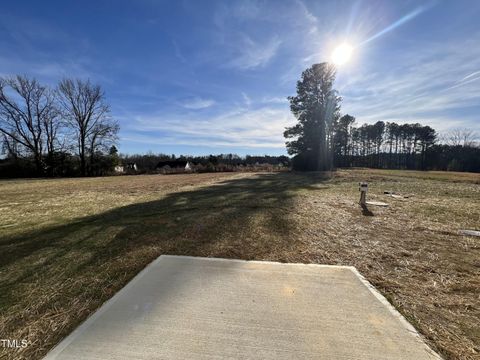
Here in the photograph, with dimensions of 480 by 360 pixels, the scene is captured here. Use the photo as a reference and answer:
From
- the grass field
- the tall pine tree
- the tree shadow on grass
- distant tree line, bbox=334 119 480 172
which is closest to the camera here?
the grass field

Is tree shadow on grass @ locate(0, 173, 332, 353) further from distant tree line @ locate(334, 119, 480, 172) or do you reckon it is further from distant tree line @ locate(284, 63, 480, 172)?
distant tree line @ locate(334, 119, 480, 172)

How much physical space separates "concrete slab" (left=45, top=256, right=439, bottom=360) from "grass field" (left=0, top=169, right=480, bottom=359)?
0.69ft

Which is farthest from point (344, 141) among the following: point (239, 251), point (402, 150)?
point (239, 251)

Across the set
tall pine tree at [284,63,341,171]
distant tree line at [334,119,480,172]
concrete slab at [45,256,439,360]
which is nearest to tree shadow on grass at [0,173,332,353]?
concrete slab at [45,256,439,360]

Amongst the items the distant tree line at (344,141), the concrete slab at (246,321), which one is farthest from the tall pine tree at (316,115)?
the concrete slab at (246,321)

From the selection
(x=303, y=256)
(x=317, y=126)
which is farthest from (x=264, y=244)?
(x=317, y=126)

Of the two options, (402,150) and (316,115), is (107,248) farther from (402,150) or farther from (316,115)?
(402,150)

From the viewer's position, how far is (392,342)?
1690mm

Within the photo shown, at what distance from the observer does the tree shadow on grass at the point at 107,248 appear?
228 cm

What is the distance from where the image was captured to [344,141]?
4991cm

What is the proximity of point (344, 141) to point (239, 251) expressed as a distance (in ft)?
171

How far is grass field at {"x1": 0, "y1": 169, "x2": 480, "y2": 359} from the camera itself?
1.97 metres

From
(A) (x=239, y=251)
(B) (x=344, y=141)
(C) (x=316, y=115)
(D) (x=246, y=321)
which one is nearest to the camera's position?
(D) (x=246, y=321)

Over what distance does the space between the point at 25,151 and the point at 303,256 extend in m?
40.8
